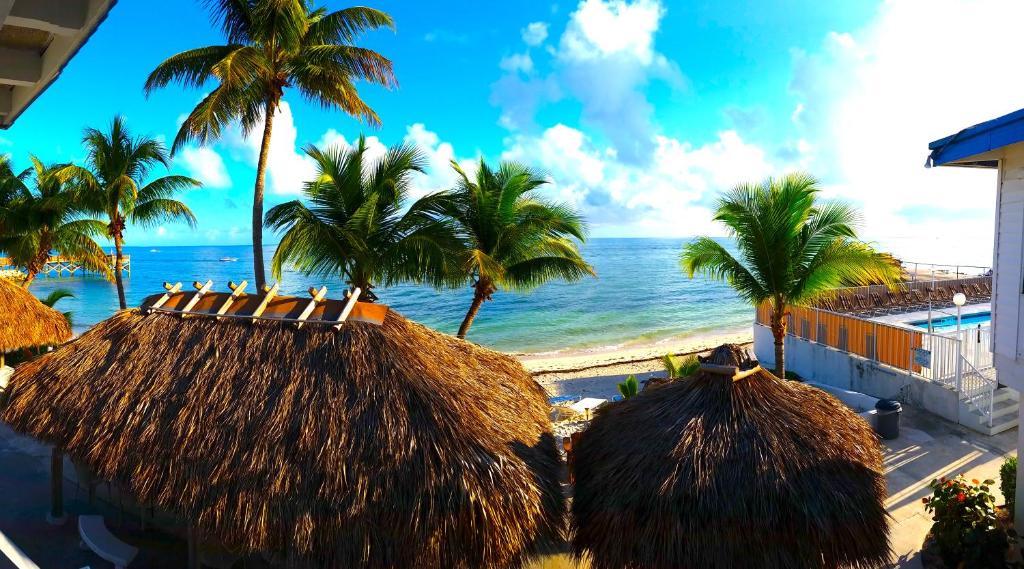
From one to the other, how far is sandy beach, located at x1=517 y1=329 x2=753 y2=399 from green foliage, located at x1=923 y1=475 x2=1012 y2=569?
9.22m

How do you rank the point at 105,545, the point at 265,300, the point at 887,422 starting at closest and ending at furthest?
the point at 105,545 → the point at 265,300 → the point at 887,422

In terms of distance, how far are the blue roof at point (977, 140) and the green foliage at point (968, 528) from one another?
3.13 metres

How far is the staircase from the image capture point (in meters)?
9.12

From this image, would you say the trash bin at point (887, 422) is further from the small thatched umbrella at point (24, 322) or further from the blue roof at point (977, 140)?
the small thatched umbrella at point (24, 322)

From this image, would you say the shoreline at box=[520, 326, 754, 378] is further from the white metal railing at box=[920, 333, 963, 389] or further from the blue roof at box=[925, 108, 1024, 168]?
the blue roof at box=[925, 108, 1024, 168]

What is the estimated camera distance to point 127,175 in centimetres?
1592

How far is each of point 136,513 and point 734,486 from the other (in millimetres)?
7188

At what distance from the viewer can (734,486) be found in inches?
173

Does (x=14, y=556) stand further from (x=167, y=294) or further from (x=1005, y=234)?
(x=1005, y=234)

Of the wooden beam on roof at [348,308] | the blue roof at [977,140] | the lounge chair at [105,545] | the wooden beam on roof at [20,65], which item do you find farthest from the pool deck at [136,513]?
the wooden beam on roof at [20,65]

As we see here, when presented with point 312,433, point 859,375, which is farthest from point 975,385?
point 312,433

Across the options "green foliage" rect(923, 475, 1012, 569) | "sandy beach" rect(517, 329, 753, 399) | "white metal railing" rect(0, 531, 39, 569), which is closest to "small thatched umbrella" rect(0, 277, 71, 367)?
"white metal railing" rect(0, 531, 39, 569)

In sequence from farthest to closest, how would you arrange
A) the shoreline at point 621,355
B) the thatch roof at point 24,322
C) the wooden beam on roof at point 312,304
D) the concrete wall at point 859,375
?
the shoreline at point 621,355
the thatch roof at point 24,322
the concrete wall at point 859,375
the wooden beam on roof at point 312,304

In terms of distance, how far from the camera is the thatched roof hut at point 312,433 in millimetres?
4336
